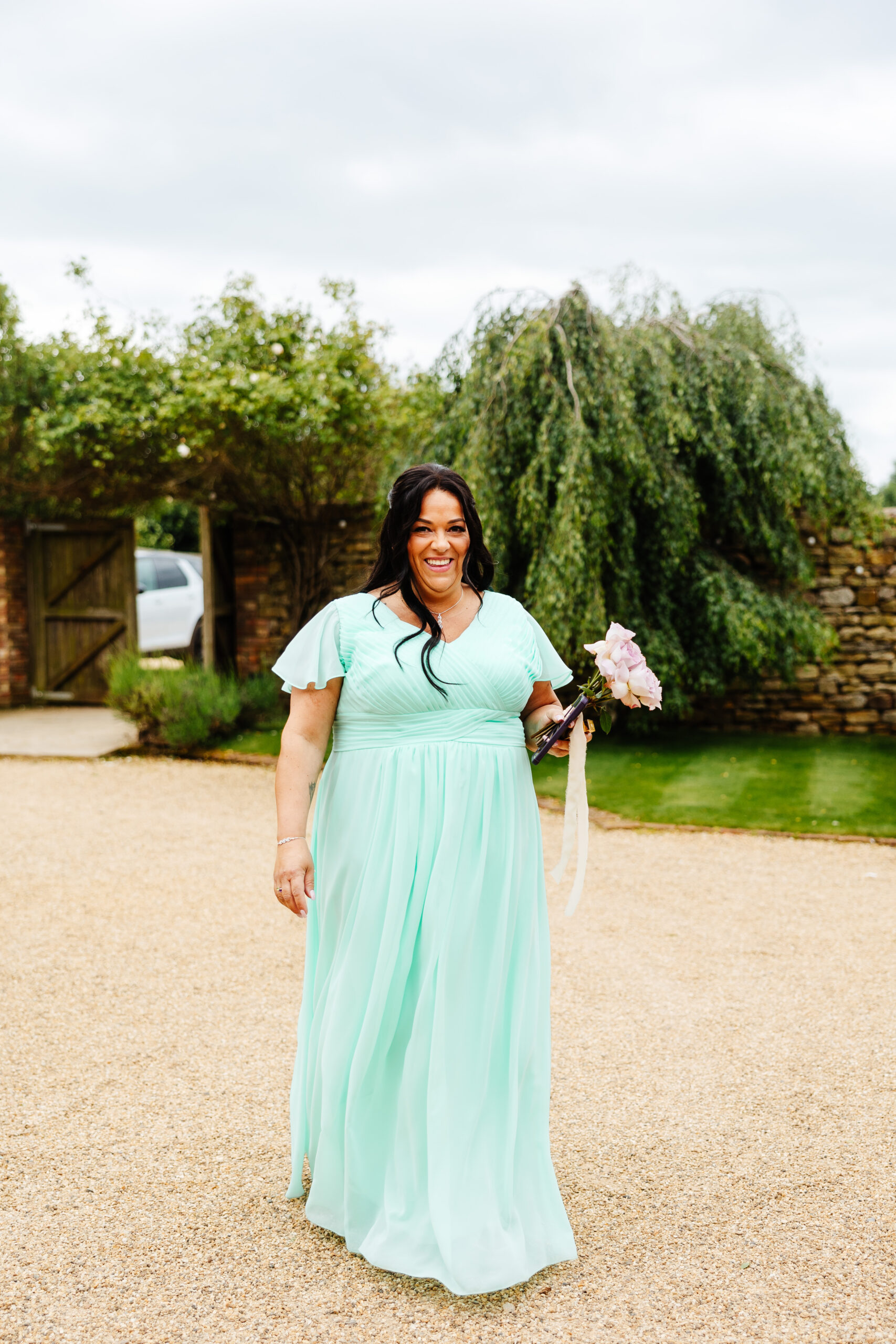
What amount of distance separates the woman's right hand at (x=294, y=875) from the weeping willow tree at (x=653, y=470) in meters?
5.36

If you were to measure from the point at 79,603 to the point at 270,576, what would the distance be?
7.54 feet

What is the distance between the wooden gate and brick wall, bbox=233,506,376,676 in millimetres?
1263

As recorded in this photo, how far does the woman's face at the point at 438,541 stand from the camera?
2369 mm

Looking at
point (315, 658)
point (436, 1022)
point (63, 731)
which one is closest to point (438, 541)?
point (315, 658)

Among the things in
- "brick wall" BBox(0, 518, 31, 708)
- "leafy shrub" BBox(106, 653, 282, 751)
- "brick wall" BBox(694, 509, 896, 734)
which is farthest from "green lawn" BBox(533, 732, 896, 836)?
"brick wall" BBox(0, 518, 31, 708)

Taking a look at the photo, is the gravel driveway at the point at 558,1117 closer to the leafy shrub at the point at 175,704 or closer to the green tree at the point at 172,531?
the leafy shrub at the point at 175,704

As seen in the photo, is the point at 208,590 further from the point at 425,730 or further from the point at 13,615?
the point at 425,730

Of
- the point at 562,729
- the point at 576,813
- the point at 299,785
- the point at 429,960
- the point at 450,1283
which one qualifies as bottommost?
the point at 450,1283

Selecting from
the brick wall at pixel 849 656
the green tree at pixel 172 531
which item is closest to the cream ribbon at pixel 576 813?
the brick wall at pixel 849 656

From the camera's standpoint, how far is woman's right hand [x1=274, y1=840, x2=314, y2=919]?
235cm

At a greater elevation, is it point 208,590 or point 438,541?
point 438,541

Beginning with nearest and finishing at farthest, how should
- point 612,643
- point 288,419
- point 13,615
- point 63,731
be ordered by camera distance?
point 612,643
point 288,419
point 63,731
point 13,615

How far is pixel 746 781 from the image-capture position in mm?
8062

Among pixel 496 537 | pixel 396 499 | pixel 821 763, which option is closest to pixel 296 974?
pixel 396 499
